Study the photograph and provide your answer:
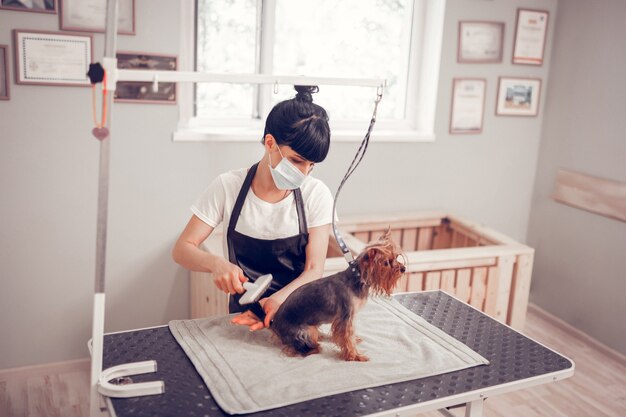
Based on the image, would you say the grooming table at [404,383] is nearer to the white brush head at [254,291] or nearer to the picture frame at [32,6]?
the white brush head at [254,291]

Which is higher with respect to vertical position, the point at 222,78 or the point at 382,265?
the point at 222,78

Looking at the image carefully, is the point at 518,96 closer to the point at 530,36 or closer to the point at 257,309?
the point at 530,36

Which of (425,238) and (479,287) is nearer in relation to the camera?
(479,287)

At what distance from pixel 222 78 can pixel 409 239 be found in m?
2.35

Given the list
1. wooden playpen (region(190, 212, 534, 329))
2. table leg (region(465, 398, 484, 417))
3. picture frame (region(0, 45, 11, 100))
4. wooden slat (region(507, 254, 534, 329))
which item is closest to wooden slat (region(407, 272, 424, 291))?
wooden playpen (region(190, 212, 534, 329))

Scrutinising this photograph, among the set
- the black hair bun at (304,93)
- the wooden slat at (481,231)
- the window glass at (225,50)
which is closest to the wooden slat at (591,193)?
the wooden slat at (481,231)

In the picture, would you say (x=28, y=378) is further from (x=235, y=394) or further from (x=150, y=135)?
(x=235, y=394)

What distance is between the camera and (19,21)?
2.67m

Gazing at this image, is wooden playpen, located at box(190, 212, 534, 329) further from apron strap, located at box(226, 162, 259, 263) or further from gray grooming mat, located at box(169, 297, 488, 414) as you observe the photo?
gray grooming mat, located at box(169, 297, 488, 414)

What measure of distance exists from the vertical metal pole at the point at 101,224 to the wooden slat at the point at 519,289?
2.33 metres

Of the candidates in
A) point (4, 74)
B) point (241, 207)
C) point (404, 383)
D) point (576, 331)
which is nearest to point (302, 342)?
point (404, 383)

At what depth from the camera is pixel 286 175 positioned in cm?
185

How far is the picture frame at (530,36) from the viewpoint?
3703 millimetres

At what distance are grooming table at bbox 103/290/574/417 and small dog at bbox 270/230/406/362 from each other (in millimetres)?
189
